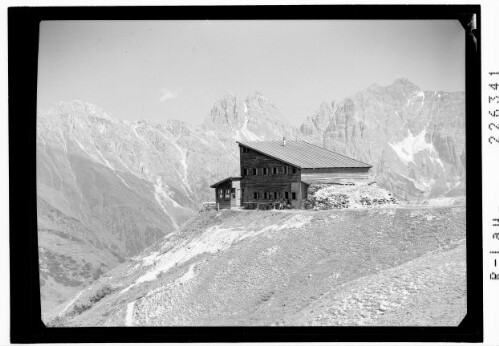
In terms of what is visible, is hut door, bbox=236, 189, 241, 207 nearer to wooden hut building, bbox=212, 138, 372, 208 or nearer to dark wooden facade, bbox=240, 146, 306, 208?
wooden hut building, bbox=212, 138, 372, 208

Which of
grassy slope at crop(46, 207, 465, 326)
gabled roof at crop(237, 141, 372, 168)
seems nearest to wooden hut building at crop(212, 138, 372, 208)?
gabled roof at crop(237, 141, 372, 168)

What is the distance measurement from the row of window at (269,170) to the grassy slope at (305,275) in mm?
7652

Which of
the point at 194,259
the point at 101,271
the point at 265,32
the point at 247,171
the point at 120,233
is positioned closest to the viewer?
the point at 194,259

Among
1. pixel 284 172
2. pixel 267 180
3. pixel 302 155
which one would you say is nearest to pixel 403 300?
pixel 284 172

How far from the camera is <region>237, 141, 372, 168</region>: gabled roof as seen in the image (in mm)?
54281

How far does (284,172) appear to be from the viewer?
54125mm

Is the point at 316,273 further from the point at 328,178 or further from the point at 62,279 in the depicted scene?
the point at 62,279

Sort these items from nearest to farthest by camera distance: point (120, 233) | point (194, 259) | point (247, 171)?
point (194, 259) → point (247, 171) → point (120, 233)

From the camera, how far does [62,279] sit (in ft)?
346

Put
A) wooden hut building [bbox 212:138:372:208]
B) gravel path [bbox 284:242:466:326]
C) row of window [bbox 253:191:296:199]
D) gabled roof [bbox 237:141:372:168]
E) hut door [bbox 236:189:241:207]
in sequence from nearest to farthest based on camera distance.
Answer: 1. gravel path [bbox 284:242:466:326]
2. wooden hut building [bbox 212:138:372:208]
3. row of window [bbox 253:191:296:199]
4. gabled roof [bbox 237:141:372:168]
5. hut door [bbox 236:189:241:207]

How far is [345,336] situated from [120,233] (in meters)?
175

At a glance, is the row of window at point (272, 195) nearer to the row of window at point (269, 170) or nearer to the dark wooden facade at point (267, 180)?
the dark wooden facade at point (267, 180)

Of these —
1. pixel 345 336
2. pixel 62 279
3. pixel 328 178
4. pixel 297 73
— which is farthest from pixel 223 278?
pixel 62 279

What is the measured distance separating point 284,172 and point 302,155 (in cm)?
286
